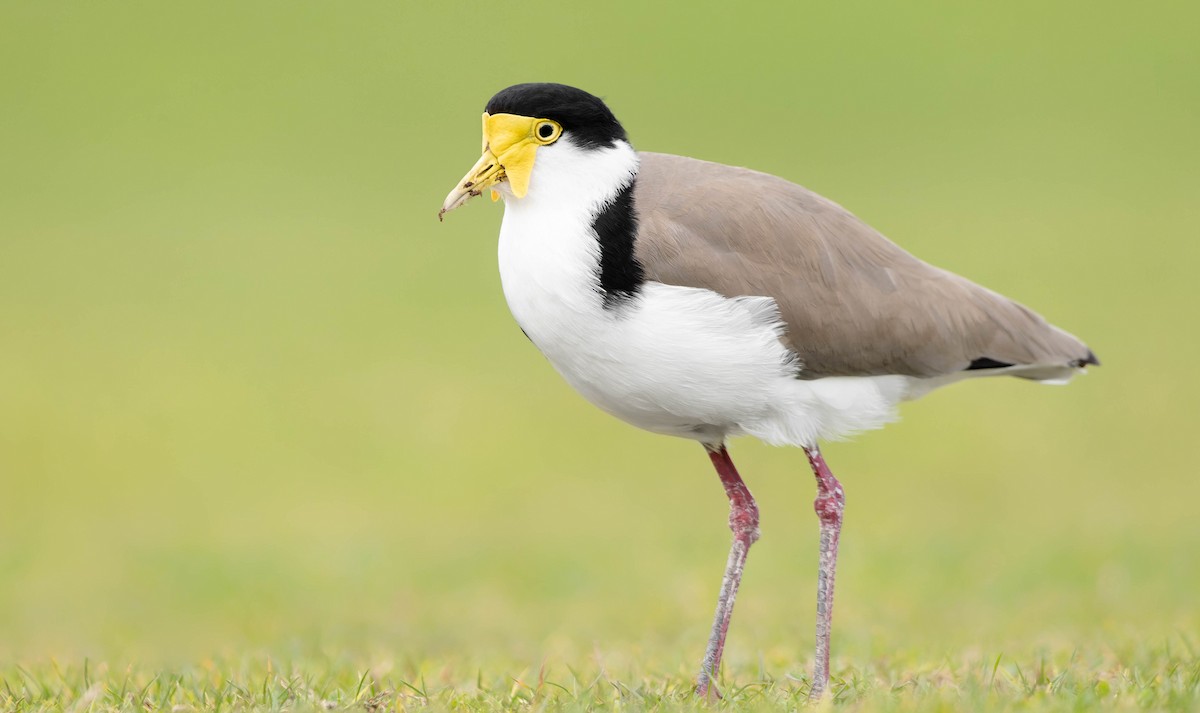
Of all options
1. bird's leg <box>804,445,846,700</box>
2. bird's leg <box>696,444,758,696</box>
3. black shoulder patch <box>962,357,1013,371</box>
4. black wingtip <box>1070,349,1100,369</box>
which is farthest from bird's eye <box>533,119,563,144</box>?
black wingtip <box>1070,349,1100,369</box>

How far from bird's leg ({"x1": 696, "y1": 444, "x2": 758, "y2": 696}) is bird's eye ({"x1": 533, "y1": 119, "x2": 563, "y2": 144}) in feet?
5.39

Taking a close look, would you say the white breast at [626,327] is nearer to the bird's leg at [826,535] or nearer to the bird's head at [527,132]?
the bird's head at [527,132]

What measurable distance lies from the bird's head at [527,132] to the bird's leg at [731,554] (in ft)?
5.22

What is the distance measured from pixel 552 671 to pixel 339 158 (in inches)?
888

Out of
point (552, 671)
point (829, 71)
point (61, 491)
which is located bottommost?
point (61, 491)

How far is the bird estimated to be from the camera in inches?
238

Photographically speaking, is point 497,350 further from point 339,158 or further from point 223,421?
point 339,158

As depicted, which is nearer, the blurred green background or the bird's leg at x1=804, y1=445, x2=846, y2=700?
the bird's leg at x1=804, y1=445, x2=846, y2=700

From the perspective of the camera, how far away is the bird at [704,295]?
605cm

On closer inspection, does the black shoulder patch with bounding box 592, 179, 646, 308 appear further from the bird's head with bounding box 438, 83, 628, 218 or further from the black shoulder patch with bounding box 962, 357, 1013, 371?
the black shoulder patch with bounding box 962, 357, 1013, 371

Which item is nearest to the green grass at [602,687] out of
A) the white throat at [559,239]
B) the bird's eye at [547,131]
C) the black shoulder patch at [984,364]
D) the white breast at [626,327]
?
the white breast at [626,327]

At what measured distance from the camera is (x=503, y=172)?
6.21 metres

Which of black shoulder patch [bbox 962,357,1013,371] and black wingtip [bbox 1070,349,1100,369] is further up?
black shoulder patch [bbox 962,357,1013,371]

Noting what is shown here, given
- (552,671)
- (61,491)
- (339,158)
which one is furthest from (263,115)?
(552,671)
